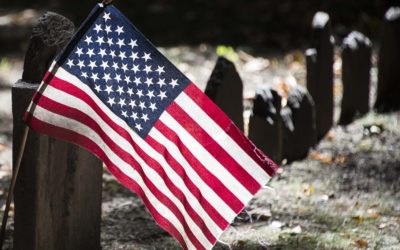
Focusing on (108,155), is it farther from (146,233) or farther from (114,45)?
(146,233)

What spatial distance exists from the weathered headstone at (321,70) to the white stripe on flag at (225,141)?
2.57 meters

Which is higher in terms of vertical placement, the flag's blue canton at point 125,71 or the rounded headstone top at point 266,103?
the rounded headstone top at point 266,103

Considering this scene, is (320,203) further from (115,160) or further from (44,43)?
(44,43)

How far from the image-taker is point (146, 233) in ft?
13.8

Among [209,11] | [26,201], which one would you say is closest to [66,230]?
[26,201]

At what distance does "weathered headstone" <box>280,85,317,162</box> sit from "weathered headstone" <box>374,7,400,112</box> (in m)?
1.05

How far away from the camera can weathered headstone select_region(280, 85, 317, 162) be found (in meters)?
5.10

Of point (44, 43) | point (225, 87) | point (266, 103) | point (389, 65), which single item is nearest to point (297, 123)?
point (266, 103)

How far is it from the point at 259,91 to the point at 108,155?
6.12 ft

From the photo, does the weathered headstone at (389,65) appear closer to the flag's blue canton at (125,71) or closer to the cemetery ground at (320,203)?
the cemetery ground at (320,203)

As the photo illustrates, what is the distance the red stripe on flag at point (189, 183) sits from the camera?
3.12 m

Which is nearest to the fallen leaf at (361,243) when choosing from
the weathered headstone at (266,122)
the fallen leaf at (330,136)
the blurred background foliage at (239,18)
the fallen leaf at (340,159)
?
the weathered headstone at (266,122)

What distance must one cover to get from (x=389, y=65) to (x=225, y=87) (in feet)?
6.68

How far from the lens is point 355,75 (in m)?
5.91
